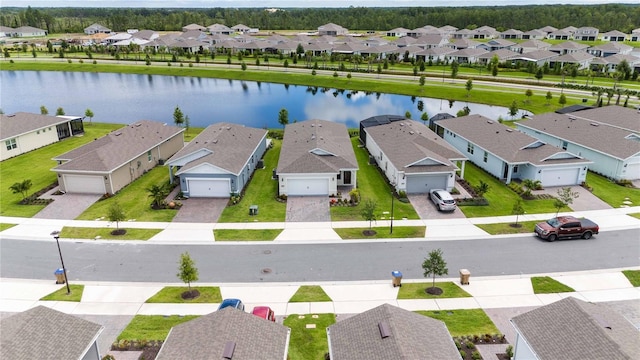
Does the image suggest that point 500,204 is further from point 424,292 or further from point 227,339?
point 227,339

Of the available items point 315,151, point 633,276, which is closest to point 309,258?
point 315,151

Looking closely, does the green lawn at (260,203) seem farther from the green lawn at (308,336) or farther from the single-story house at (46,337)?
the single-story house at (46,337)

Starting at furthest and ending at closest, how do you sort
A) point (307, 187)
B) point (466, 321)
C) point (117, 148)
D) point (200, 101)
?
point (200, 101)
point (117, 148)
point (307, 187)
point (466, 321)

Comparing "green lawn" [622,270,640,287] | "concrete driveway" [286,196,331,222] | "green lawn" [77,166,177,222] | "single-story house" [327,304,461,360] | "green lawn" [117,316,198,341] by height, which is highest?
"single-story house" [327,304,461,360]

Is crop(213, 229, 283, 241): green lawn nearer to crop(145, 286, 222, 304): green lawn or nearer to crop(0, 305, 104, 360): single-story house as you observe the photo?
crop(145, 286, 222, 304): green lawn

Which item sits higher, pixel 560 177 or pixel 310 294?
pixel 560 177

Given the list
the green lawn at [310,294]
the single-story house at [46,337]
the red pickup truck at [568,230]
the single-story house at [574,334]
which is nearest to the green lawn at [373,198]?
the red pickup truck at [568,230]

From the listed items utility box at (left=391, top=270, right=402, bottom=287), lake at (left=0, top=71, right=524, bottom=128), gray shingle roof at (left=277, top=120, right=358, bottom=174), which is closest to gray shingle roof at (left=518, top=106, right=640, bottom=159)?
lake at (left=0, top=71, right=524, bottom=128)
